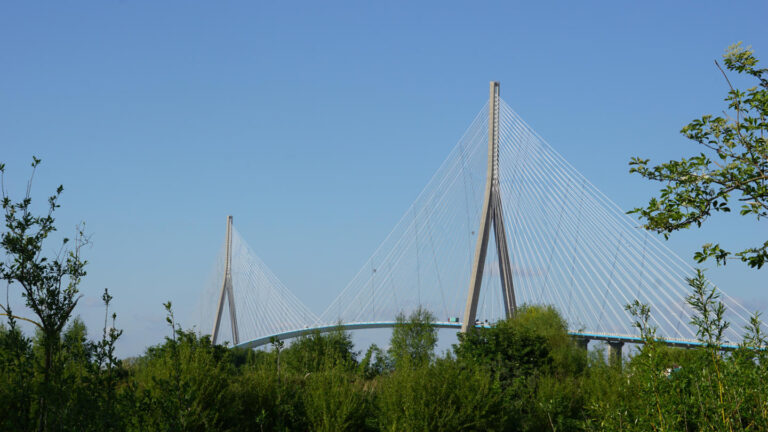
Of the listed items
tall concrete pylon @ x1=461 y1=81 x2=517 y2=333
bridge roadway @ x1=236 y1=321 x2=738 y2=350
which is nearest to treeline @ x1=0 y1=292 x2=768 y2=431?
tall concrete pylon @ x1=461 y1=81 x2=517 y2=333

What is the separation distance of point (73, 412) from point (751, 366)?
6.50 m

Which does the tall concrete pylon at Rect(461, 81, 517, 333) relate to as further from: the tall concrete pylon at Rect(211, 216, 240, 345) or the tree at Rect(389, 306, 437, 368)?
the tall concrete pylon at Rect(211, 216, 240, 345)

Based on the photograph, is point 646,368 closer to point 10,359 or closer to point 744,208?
point 744,208

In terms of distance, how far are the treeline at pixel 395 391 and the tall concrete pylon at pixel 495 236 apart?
375 cm

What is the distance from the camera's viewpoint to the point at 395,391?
51.9ft

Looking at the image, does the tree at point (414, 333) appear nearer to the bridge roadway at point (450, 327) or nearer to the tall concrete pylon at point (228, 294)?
the bridge roadway at point (450, 327)

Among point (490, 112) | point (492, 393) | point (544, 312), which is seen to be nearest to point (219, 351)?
point (492, 393)

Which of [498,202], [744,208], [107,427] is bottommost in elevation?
[107,427]

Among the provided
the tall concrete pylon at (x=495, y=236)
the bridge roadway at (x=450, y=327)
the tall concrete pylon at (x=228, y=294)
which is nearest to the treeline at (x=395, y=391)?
the tall concrete pylon at (x=495, y=236)

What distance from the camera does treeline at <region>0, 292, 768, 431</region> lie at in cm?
638

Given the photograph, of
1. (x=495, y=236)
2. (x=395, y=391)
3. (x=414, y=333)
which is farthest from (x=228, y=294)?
(x=395, y=391)

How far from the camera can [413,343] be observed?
143ft

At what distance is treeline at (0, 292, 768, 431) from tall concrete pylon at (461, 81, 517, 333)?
3751 mm

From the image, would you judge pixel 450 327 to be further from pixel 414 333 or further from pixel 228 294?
pixel 228 294
